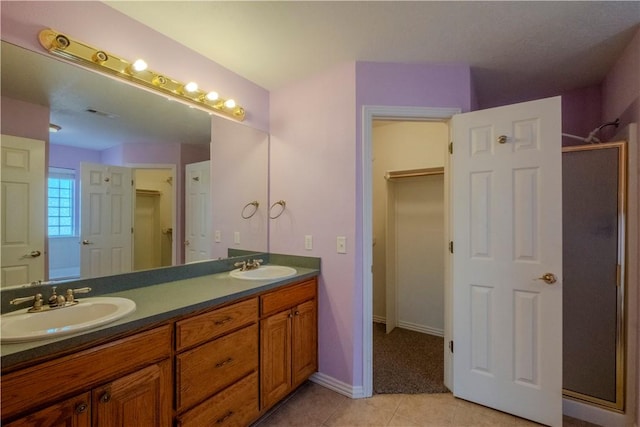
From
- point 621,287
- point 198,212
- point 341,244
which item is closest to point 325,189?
point 341,244

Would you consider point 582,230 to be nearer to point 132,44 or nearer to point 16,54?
point 132,44

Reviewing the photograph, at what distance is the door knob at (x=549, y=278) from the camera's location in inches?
67.0

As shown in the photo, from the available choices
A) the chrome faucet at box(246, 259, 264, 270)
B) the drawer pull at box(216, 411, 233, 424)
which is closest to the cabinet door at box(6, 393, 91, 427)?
the drawer pull at box(216, 411, 233, 424)

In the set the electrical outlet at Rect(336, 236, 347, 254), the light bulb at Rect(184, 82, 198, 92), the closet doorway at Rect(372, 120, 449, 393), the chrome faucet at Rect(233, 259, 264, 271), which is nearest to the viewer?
the light bulb at Rect(184, 82, 198, 92)

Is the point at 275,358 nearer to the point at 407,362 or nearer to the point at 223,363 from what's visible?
the point at 223,363

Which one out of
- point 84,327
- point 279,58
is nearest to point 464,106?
point 279,58

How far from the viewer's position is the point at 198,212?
209cm

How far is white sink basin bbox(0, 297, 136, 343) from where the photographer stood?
94cm

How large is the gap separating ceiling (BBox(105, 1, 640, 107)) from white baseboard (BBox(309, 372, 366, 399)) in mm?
2349

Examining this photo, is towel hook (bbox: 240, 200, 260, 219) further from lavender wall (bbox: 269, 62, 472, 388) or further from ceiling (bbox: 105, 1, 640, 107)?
ceiling (bbox: 105, 1, 640, 107)

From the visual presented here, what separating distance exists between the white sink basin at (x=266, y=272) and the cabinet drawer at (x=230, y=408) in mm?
641

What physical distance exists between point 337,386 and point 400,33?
2.43 metres

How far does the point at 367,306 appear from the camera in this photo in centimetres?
204

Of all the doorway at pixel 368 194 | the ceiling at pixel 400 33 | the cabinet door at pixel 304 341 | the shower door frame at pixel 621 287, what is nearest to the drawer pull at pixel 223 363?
the cabinet door at pixel 304 341
